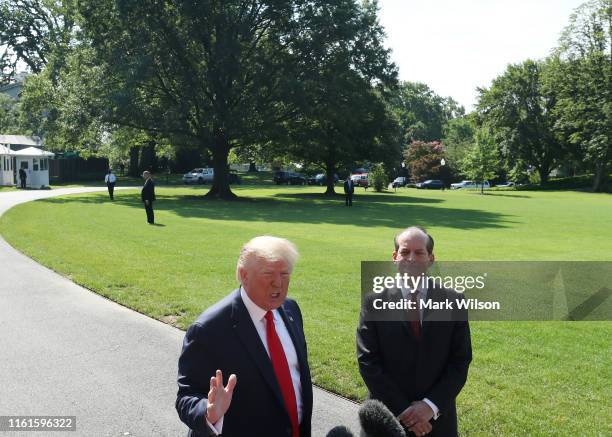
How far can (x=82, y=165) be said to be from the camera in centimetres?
6512

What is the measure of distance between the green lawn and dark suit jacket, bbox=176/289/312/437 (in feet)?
8.87

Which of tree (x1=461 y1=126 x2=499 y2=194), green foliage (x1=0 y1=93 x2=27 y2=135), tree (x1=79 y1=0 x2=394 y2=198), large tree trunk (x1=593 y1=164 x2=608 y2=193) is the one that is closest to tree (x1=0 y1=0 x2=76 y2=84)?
green foliage (x1=0 y1=93 x2=27 y2=135)

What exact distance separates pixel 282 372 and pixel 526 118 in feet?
261

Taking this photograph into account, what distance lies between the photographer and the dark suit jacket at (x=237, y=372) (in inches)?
122

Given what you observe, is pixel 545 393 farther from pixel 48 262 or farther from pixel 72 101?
pixel 72 101

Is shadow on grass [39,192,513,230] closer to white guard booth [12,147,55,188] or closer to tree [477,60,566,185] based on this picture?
white guard booth [12,147,55,188]

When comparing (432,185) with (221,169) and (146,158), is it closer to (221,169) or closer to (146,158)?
(146,158)

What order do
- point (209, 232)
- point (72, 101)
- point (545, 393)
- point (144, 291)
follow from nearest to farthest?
point (545, 393) < point (144, 291) < point (209, 232) < point (72, 101)

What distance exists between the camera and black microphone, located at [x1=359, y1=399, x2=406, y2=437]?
2949mm

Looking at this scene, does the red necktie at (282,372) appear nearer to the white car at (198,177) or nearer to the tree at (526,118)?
the white car at (198,177)

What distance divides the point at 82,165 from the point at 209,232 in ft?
166

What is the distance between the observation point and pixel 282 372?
126 inches

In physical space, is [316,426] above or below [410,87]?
below

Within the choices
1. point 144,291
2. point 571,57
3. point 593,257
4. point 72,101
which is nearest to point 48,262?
point 144,291
